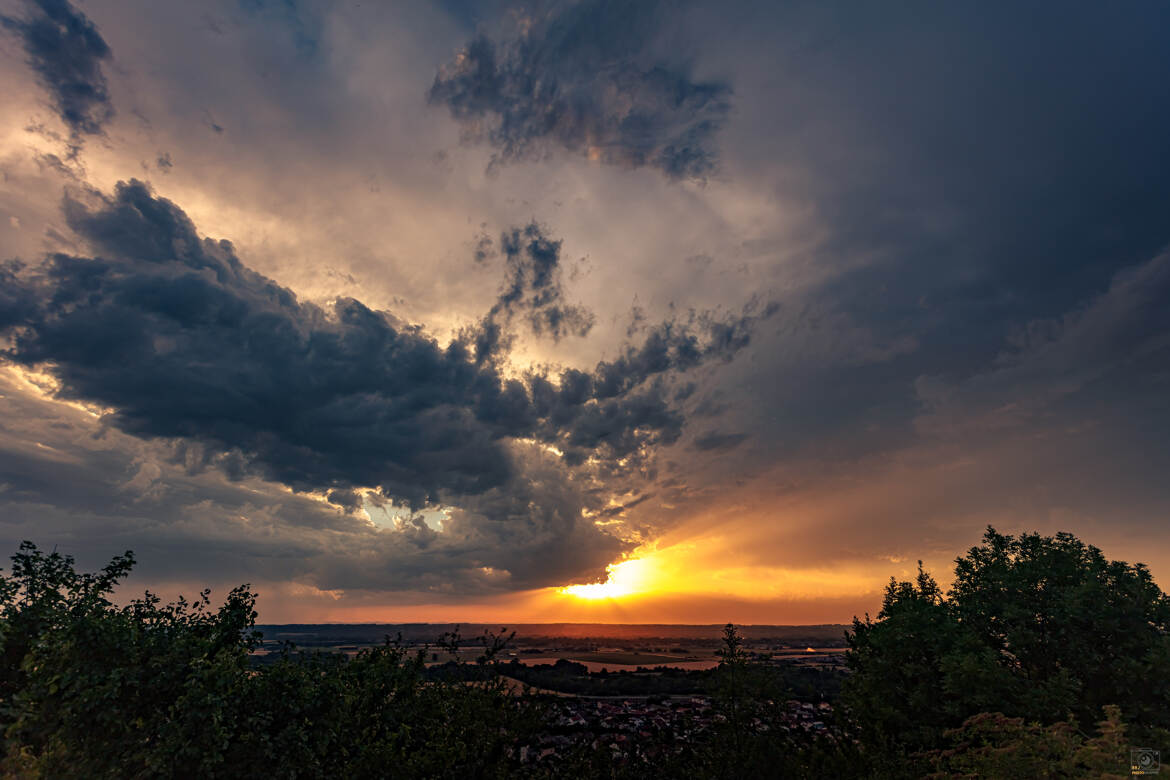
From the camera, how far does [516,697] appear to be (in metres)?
26.9

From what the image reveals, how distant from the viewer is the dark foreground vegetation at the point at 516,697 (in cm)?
2028

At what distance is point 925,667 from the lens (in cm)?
4119

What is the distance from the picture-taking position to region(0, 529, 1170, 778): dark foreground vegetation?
20281 millimetres

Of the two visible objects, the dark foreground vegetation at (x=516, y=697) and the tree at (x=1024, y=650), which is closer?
the dark foreground vegetation at (x=516, y=697)

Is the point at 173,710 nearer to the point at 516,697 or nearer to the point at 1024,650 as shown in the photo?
the point at 516,697
